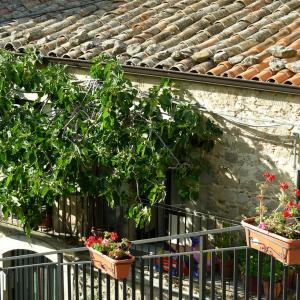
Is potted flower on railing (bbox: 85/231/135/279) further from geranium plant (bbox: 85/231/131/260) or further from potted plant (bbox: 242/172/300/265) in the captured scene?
potted plant (bbox: 242/172/300/265)

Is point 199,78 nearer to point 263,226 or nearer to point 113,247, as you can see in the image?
point 113,247

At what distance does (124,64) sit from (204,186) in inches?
65.9

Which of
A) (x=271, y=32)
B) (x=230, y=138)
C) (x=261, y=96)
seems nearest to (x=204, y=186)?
(x=230, y=138)

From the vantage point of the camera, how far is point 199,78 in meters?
8.76

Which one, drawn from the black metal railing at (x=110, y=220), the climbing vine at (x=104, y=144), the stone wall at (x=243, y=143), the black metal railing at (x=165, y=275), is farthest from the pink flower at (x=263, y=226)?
the black metal railing at (x=110, y=220)

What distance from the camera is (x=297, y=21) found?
952 cm

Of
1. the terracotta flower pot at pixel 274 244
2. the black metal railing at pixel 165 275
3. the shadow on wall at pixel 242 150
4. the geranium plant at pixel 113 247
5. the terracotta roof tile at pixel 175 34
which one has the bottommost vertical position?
the black metal railing at pixel 165 275

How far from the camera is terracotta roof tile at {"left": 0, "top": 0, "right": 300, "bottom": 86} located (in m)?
8.71

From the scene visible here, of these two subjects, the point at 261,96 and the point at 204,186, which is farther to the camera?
the point at 204,186

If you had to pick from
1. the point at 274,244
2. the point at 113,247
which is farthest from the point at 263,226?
the point at 113,247

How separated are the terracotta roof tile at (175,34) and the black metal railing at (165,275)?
73.6 inches

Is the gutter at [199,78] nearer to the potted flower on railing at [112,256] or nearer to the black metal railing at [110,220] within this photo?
the black metal railing at [110,220]

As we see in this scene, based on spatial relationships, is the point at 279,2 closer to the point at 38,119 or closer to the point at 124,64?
the point at 124,64

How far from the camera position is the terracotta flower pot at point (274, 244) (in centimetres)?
593
